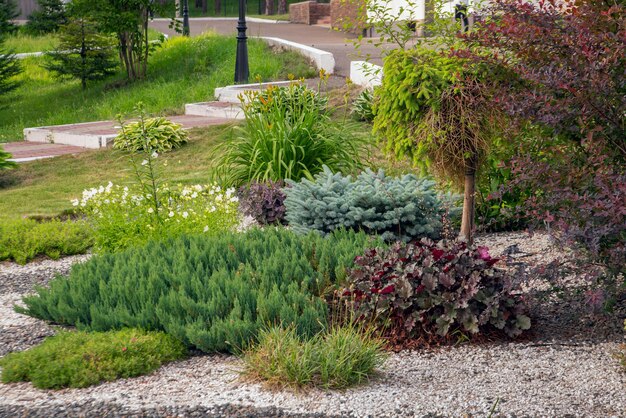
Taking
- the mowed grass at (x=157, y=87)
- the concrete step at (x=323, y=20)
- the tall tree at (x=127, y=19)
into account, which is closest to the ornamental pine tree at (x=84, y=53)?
the mowed grass at (x=157, y=87)

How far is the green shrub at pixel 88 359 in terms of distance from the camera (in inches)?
185

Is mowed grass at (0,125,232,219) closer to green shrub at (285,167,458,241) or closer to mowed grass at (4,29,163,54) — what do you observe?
green shrub at (285,167,458,241)

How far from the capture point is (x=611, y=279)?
5.05 m

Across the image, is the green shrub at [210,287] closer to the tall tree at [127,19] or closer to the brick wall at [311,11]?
the tall tree at [127,19]

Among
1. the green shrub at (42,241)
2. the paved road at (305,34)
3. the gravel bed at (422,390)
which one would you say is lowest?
the green shrub at (42,241)

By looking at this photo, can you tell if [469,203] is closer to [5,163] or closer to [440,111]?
[440,111]

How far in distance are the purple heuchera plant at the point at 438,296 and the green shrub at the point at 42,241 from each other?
3.71 metres

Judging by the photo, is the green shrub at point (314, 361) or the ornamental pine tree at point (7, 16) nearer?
the green shrub at point (314, 361)

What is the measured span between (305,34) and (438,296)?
2457cm

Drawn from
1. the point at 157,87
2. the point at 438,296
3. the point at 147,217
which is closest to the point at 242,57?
the point at 157,87

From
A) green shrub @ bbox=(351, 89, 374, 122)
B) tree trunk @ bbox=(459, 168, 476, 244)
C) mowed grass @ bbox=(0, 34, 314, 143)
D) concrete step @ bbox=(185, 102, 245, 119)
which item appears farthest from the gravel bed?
mowed grass @ bbox=(0, 34, 314, 143)

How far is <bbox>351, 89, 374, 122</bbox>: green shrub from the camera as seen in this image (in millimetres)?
13023

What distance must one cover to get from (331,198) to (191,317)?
239 centimetres

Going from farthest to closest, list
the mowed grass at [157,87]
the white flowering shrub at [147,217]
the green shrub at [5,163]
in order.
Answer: the mowed grass at [157,87] → the green shrub at [5,163] → the white flowering shrub at [147,217]
